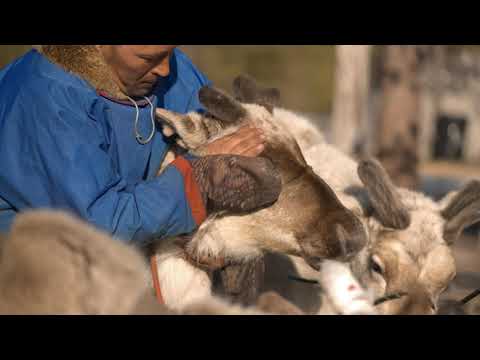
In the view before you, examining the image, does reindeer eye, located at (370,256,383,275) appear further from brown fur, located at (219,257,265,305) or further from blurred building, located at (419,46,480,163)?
blurred building, located at (419,46,480,163)

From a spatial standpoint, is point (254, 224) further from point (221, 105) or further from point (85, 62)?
point (85, 62)

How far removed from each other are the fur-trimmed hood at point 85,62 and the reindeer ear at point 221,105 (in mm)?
451

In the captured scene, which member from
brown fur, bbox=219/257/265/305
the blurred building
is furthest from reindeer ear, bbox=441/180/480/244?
the blurred building

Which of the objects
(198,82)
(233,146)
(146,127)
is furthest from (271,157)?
(198,82)

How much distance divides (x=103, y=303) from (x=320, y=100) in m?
28.8

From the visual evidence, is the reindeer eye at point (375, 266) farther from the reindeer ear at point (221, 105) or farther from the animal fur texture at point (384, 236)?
the reindeer ear at point (221, 105)

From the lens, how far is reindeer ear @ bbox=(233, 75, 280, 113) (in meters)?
3.69

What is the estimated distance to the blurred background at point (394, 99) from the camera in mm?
10320

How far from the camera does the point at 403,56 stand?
10.3m

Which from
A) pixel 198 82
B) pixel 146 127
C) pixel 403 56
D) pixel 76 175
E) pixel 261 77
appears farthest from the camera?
pixel 261 77

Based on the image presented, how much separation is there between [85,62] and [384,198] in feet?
5.27

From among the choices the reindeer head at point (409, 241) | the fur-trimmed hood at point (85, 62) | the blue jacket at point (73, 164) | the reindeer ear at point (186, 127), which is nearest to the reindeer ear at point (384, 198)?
the reindeer head at point (409, 241)

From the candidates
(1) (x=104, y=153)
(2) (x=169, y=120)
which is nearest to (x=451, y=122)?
(2) (x=169, y=120)

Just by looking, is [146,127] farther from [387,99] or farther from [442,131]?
[442,131]
